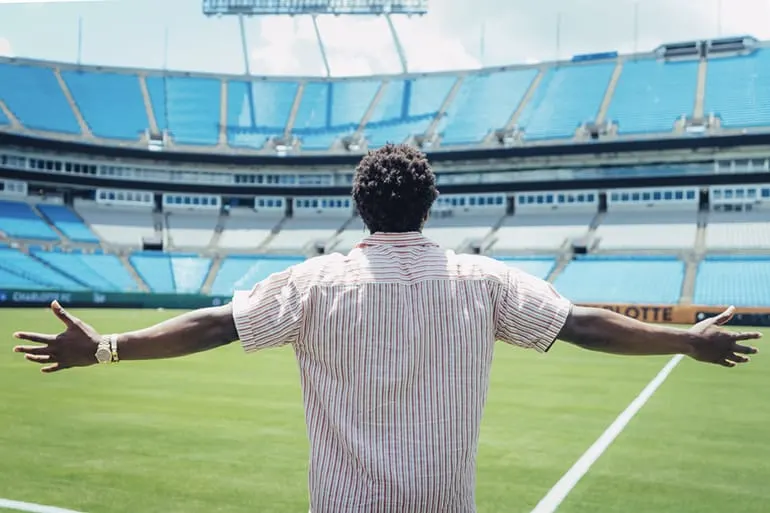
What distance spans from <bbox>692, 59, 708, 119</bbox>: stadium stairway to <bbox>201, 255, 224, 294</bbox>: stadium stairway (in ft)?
102

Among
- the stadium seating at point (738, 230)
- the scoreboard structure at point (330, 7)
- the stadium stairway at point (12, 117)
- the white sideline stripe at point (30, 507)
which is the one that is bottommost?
the white sideline stripe at point (30, 507)

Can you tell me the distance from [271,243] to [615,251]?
22.7 metres

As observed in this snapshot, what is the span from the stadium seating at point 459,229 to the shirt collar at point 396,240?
44365 millimetres

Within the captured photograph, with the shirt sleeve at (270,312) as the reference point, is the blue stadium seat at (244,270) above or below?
below

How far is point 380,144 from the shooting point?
51969 mm

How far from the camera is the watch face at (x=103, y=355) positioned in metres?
2.60

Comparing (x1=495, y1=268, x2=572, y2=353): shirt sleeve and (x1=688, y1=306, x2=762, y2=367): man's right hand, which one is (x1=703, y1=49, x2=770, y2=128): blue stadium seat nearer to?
(x1=688, y1=306, x2=762, y2=367): man's right hand

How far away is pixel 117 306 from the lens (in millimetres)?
38469

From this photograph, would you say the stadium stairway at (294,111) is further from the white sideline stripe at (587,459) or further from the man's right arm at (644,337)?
the man's right arm at (644,337)

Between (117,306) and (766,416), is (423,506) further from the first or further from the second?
(117,306)

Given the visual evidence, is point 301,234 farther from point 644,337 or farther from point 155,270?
point 644,337

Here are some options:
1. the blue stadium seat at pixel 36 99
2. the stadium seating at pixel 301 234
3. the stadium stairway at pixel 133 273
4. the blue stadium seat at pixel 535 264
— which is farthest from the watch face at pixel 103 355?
the blue stadium seat at pixel 36 99

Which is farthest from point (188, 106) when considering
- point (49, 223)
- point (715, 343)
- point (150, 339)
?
point (715, 343)

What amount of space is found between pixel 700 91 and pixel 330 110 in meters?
26.3
